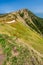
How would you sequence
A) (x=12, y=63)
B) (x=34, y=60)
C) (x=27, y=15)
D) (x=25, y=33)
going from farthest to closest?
(x=27, y=15), (x=25, y=33), (x=34, y=60), (x=12, y=63)

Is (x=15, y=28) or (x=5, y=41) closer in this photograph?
(x=5, y=41)

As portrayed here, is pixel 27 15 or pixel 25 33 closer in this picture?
pixel 25 33

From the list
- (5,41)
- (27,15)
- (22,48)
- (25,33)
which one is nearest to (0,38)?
(5,41)

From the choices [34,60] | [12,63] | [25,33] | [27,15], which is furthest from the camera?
[27,15]

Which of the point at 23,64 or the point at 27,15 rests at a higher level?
the point at 23,64

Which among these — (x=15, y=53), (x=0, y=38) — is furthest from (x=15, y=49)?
(x=0, y=38)

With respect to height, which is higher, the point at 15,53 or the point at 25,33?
the point at 15,53

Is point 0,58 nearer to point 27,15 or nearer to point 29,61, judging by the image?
point 29,61

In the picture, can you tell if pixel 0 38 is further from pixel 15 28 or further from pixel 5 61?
pixel 15 28
